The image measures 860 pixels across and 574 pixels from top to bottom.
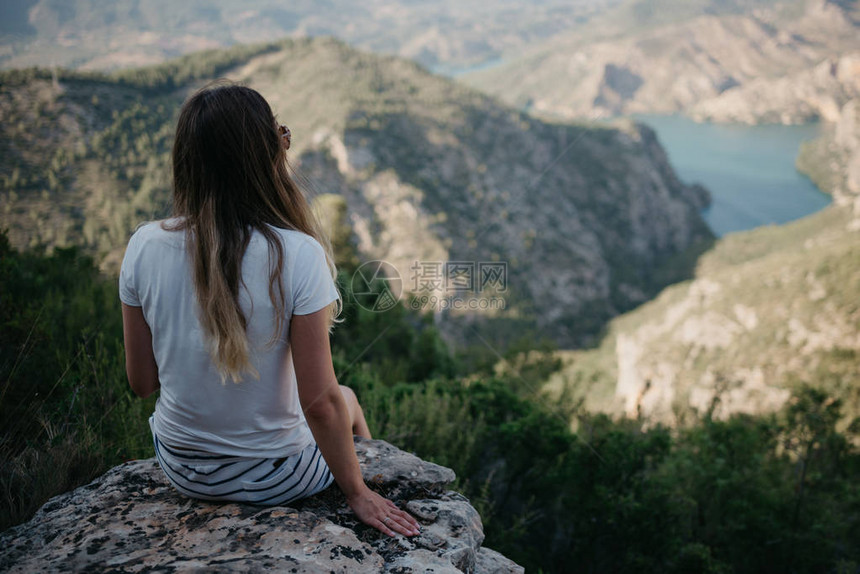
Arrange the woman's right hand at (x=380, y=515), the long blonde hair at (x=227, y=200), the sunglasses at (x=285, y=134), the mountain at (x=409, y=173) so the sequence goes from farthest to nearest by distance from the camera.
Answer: the mountain at (x=409, y=173) → the woman's right hand at (x=380, y=515) → the sunglasses at (x=285, y=134) → the long blonde hair at (x=227, y=200)

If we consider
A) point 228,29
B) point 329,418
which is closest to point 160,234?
point 329,418

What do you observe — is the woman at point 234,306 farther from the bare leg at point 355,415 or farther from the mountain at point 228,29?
the mountain at point 228,29

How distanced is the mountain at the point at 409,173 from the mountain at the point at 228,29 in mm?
5153

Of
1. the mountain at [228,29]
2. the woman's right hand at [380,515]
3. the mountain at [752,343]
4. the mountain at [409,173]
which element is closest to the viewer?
the woman's right hand at [380,515]

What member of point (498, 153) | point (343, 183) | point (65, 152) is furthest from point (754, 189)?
point (65, 152)

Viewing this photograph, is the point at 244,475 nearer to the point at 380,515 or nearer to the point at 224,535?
the point at 224,535

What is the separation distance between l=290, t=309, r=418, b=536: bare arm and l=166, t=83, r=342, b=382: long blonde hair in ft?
0.30

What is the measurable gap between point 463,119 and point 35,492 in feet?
230

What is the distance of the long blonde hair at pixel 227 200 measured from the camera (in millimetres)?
1322

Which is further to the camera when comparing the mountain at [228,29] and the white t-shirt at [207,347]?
the mountain at [228,29]

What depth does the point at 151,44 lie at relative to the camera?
76.0m

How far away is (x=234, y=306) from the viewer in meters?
1.32

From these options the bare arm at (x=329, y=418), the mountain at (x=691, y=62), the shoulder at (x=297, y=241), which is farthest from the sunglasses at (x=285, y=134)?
the mountain at (x=691, y=62)

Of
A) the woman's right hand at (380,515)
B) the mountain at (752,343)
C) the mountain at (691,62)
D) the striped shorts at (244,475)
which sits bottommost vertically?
the mountain at (752,343)
